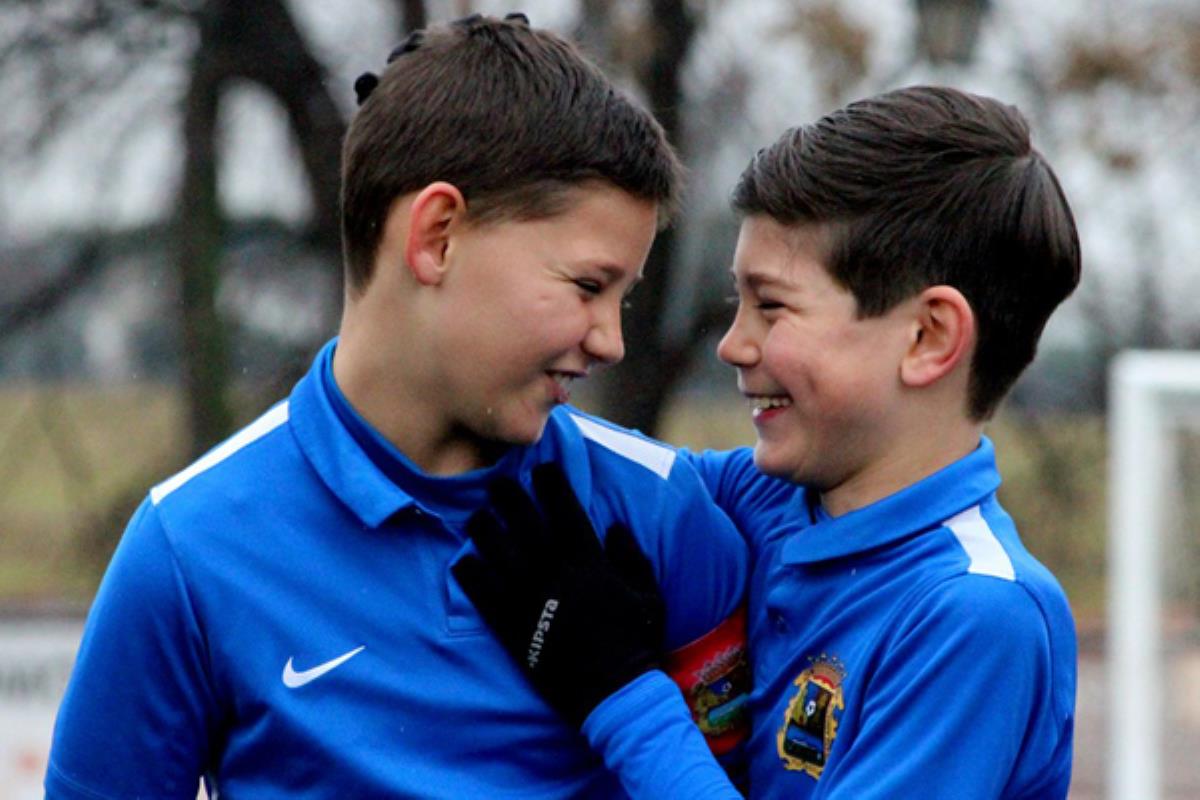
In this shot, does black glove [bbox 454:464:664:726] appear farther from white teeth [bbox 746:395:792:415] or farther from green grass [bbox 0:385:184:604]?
green grass [bbox 0:385:184:604]

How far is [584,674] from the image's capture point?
2.00m

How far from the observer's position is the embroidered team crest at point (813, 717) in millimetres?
2002

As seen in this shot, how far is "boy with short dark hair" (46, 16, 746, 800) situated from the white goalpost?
155 inches

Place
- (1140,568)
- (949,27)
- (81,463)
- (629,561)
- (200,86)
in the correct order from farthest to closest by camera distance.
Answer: (81,463) → (200,86) → (949,27) → (1140,568) → (629,561)

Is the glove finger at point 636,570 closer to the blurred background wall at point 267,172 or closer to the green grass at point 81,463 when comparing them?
the blurred background wall at point 267,172

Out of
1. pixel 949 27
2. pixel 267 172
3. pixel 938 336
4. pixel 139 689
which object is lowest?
pixel 267 172

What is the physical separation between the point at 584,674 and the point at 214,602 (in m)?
0.41

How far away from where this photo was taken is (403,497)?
2.02 m

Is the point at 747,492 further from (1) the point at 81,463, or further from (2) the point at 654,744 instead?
(1) the point at 81,463

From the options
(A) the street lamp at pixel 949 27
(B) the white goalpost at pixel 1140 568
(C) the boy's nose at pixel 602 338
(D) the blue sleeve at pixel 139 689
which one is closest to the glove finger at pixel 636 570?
(C) the boy's nose at pixel 602 338

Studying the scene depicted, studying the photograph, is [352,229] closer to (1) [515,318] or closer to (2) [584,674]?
(1) [515,318]

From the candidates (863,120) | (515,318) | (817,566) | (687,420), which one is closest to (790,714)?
(817,566)

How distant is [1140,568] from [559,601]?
13.3 feet

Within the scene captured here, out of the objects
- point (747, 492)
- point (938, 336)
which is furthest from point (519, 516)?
point (938, 336)
